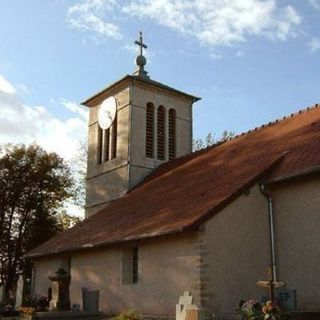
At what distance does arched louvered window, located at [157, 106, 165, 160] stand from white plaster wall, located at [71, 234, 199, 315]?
848cm

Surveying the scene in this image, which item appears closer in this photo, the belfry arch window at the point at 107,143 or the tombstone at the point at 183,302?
the tombstone at the point at 183,302

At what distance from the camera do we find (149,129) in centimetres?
2500

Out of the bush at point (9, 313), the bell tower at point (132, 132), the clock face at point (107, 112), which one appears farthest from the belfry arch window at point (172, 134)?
the bush at point (9, 313)

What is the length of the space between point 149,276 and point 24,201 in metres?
16.6

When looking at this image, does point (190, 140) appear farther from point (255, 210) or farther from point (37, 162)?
point (255, 210)

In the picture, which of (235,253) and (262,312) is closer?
(262,312)

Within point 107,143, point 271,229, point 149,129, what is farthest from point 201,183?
point 107,143

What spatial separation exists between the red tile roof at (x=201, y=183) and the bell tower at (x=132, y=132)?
2334mm

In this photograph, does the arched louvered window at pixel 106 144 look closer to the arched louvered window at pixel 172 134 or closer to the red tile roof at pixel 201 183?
the arched louvered window at pixel 172 134

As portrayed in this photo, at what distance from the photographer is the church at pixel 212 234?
13.0m

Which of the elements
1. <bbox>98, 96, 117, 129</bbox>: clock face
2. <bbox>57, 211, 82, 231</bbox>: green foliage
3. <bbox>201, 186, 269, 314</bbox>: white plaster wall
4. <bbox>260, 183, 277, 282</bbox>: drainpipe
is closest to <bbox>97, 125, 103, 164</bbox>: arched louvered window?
<bbox>98, 96, 117, 129</bbox>: clock face

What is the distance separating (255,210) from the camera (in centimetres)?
1405

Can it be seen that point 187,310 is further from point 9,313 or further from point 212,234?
point 9,313

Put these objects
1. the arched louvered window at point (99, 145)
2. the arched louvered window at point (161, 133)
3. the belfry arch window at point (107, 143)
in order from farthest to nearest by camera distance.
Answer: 1. the arched louvered window at point (99, 145)
2. the belfry arch window at point (107, 143)
3. the arched louvered window at point (161, 133)
